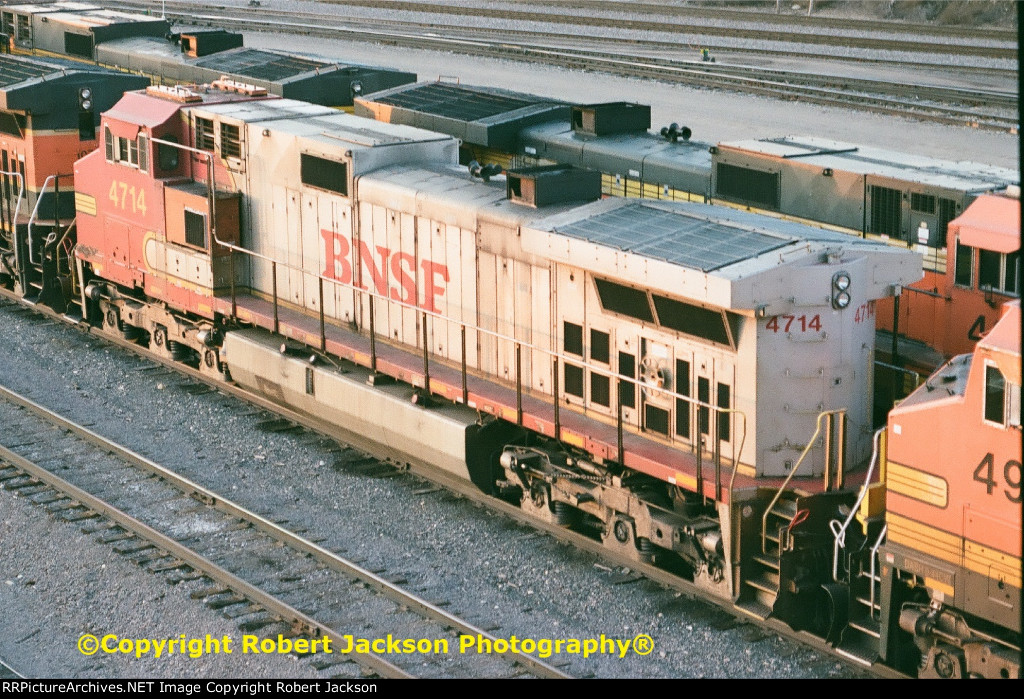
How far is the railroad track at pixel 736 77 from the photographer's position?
104 ft

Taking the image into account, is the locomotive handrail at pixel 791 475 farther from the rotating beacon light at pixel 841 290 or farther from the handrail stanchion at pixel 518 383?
the handrail stanchion at pixel 518 383

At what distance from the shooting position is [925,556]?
10.3m

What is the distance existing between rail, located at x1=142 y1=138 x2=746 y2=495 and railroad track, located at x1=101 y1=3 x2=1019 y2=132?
18295 millimetres

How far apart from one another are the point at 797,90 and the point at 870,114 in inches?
114

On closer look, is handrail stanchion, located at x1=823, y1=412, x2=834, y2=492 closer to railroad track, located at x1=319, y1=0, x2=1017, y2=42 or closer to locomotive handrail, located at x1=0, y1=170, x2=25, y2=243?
locomotive handrail, located at x1=0, y1=170, x2=25, y2=243

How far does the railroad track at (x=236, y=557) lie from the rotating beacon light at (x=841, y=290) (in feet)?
11.6

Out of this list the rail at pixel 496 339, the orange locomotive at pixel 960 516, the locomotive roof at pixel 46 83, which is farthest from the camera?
the locomotive roof at pixel 46 83

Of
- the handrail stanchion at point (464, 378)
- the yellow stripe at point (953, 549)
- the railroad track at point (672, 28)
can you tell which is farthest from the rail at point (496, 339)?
the railroad track at point (672, 28)

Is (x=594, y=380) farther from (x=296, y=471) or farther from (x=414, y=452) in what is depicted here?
(x=296, y=471)

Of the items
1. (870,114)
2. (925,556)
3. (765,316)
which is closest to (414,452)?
(765,316)

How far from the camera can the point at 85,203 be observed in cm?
1947

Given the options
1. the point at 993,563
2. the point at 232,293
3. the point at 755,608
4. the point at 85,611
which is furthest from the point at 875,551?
the point at 232,293

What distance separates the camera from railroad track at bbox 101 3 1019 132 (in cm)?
3170

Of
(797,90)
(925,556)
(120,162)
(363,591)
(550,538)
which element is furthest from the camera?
(797,90)
